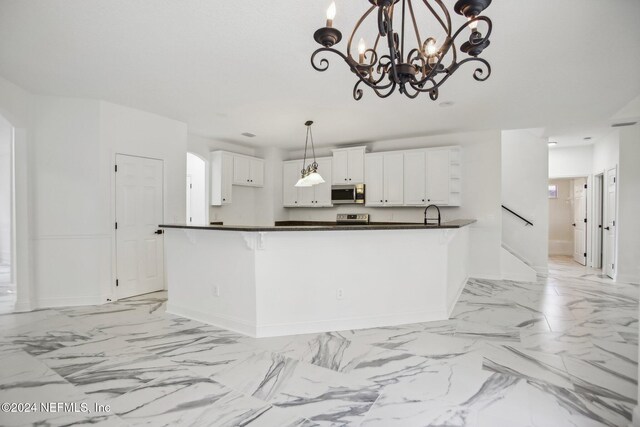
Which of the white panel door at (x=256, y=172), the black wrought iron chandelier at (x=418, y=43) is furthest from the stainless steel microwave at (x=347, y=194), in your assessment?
the black wrought iron chandelier at (x=418, y=43)

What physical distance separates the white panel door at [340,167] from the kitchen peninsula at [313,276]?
127 inches

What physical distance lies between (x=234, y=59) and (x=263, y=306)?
233 cm

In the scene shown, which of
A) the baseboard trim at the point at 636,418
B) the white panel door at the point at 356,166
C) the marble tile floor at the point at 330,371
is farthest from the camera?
the white panel door at the point at 356,166

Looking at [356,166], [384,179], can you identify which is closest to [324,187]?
[356,166]

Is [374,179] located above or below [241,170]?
below

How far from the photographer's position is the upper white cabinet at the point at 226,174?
6254mm

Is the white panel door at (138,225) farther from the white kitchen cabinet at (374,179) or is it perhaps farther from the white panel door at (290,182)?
the white kitchen cabinet at (374,179)

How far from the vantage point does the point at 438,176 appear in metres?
5.80

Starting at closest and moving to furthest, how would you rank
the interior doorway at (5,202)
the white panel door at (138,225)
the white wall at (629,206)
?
1. the white panel door at (138,225)
2. the white wall at (629,206)
3. the interior doorway at (5,202)

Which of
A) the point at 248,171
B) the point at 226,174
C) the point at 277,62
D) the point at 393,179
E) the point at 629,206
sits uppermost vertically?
the point at 277,62

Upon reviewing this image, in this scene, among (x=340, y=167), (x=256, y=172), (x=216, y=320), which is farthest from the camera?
(x=256, y=172)

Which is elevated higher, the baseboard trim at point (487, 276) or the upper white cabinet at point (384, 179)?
the upper white cabinet at point (384, 179)

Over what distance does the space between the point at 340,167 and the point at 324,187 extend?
1.80ft

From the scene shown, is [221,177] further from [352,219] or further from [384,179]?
[384,179]
